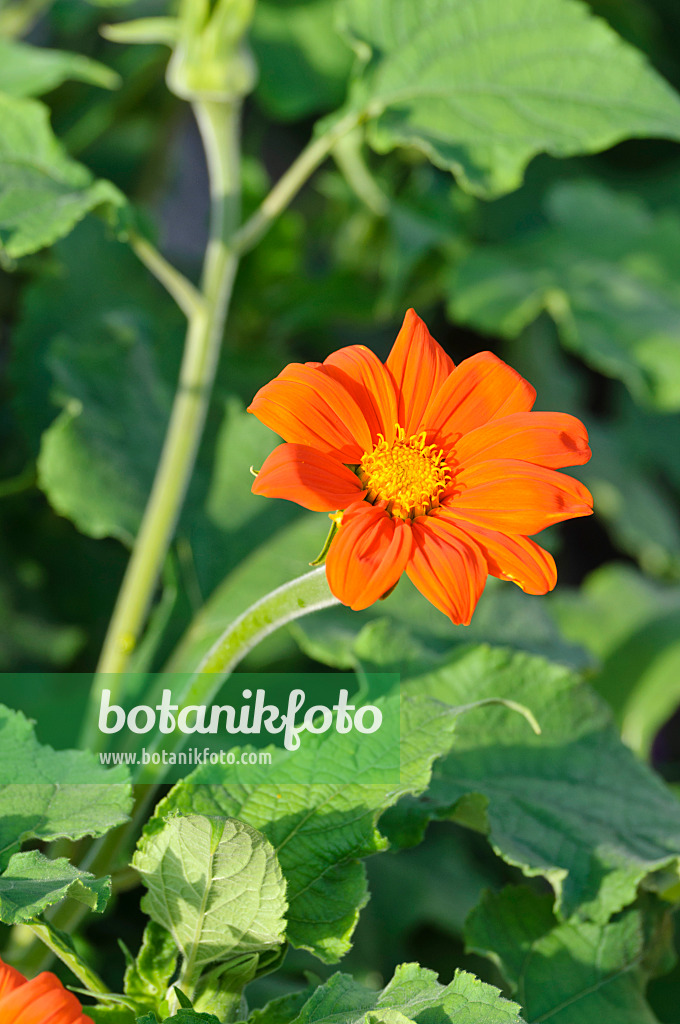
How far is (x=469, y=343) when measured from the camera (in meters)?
1.22

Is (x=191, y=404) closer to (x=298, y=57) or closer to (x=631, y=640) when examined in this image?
(x=631, y=640)

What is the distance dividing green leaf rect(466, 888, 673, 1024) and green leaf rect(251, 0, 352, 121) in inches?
33.6

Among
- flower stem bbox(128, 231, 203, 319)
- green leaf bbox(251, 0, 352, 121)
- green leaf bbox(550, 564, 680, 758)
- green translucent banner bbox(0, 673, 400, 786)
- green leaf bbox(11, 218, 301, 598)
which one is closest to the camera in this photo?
green translucent banner bbox(0, 673, 400, 786)

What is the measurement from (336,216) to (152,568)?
67cm

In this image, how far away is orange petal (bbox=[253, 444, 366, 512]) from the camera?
1.05 ft

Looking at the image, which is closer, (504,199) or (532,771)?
(532,771)

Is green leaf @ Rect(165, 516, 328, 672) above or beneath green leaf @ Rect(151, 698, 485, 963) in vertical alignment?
beneath

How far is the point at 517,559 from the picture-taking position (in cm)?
33

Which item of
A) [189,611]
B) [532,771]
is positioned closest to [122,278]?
[189,611]

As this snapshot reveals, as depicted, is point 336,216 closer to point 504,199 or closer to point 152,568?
point 504,199

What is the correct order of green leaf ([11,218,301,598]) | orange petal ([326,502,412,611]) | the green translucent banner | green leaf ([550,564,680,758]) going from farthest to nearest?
green leaf ([550,564,680,758])
green leaf ([11,218,301,598])
the green translucent banner
orange petal ([326,502,412,611])

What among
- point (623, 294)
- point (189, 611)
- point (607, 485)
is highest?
point (623, 294)

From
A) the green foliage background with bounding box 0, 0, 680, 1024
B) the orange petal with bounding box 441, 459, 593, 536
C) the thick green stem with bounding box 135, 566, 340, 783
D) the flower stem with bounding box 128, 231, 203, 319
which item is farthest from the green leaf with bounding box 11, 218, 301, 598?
the orange petal with bounding box 441, 459, 593, 536

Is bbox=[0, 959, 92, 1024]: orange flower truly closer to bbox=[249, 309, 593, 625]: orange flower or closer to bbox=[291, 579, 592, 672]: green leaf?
bbox=[249, 309, 593, 625]: orange flower
